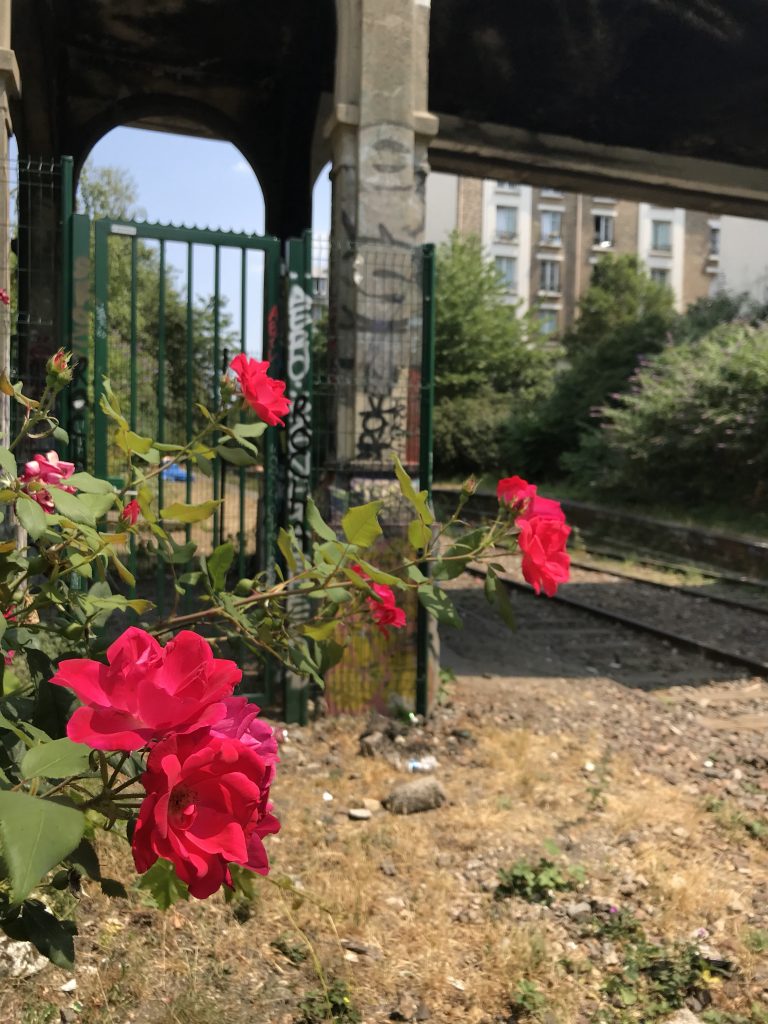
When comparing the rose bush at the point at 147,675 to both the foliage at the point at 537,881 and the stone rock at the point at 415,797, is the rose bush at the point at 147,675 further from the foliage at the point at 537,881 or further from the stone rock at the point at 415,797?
the stone rock at the point at 415,797

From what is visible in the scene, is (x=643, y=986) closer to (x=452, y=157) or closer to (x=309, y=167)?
(x=452, y=157)

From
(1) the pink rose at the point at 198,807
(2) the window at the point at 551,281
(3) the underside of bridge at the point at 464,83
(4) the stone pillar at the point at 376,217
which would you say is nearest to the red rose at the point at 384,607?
(1) the pink rose at the point at 198,807

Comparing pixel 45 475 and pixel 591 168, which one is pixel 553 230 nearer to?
pixel 591 168

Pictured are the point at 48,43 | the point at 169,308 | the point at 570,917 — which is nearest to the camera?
the point at 570,917

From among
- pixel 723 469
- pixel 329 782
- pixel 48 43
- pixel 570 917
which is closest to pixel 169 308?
pixel 48 43

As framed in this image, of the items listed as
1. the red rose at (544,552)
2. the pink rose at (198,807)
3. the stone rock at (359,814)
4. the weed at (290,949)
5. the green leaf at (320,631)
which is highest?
the red rose at (544,552)

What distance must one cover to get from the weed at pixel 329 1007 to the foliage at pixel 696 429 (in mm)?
15078

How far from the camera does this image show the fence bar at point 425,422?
227 inches

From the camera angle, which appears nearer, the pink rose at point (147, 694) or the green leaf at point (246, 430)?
the pink rose at point (147, 694)

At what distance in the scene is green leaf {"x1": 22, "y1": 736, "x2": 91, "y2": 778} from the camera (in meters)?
1.02

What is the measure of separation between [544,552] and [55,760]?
102 centimetres

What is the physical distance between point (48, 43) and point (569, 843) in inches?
326

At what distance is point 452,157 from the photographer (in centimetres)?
877

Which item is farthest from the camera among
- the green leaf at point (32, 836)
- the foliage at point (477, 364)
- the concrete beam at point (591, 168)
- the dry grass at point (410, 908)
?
the foliage at point (477, 364)
